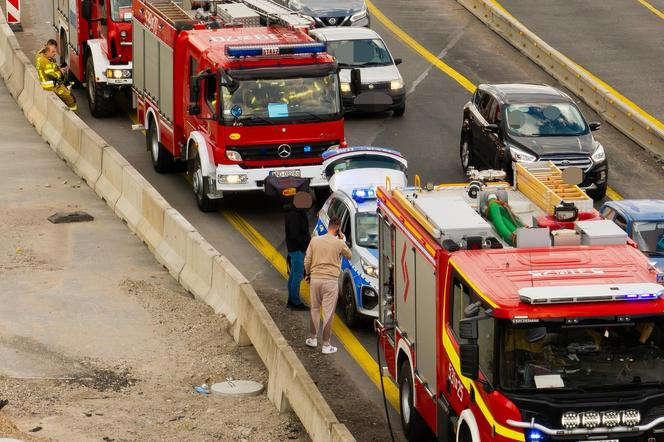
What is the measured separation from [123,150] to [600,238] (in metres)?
18.0

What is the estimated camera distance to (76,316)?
20.7m

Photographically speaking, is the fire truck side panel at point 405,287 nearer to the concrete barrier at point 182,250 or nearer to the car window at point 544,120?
the concrete barrier at point 182,250

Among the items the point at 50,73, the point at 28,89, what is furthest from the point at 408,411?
the point at 28,89

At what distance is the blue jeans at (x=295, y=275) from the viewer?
67.2ft

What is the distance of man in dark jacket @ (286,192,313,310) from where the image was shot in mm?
20484

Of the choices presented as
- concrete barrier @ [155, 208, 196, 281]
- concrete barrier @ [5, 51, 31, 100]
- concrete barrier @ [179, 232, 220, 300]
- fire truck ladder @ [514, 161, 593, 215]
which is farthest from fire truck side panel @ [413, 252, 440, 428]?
concrete barrier @ [5, 51, 31, 100]

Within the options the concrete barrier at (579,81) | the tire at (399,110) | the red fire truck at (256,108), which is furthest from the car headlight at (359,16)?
the red fire truck at (256,108)

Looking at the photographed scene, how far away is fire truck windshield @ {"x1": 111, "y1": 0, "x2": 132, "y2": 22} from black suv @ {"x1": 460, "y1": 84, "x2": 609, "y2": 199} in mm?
8215

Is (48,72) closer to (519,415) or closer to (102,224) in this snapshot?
(102,224)

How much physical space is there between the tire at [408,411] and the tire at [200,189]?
400 inches

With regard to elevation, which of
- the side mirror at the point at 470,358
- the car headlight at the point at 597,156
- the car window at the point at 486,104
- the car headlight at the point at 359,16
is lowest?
the car headlight at the point at 597,156

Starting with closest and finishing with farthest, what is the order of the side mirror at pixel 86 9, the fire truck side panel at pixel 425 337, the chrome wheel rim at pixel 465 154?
the fire truck side panel at pixel 425 337 → the chrome wheel rim at pixel 465 154 → the side mirror at pixel 86 9

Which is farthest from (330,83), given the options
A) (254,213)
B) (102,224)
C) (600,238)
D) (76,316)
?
(600,238)

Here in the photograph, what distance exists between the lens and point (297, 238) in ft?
67.2
